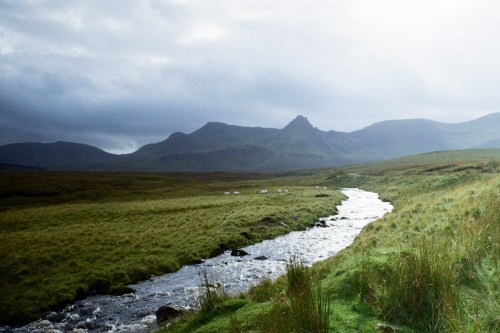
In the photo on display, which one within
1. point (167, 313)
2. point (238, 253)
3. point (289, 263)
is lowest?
point (238, 253)

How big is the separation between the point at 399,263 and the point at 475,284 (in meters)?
1.74

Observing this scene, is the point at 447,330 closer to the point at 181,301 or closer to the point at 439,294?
the point at 439,294

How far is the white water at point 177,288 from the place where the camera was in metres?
13.4

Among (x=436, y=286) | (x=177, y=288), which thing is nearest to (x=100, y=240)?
(x=177, y=288)

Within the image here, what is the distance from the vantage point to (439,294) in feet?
21.8

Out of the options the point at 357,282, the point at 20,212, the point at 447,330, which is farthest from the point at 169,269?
the point at 20,212

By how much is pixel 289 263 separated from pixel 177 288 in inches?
238

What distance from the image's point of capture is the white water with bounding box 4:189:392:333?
13391 millimetres

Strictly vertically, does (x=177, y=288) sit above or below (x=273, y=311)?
below

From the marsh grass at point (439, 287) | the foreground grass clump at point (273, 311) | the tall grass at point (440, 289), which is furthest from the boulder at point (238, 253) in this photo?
the tall grass at point (440, 289)

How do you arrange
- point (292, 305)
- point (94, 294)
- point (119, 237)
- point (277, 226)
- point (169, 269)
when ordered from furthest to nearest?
1. point (277, 226)
2. point (119, 237)
3. point (169, 269)
4. point (94, 294)
5. point (292, 305)

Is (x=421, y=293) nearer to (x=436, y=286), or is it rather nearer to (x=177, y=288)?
(x=436, y=286)

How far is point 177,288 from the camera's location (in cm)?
1714

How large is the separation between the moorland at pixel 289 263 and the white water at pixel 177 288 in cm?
123
